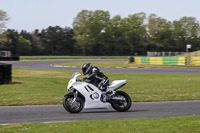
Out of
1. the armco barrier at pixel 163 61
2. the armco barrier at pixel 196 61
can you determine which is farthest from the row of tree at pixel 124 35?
the armco barrier at pixel 196 61

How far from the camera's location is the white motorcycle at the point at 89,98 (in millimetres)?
10102

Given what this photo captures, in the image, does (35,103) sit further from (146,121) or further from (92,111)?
(146,121)

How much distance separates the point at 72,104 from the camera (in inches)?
400

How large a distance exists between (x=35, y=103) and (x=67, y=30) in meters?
113

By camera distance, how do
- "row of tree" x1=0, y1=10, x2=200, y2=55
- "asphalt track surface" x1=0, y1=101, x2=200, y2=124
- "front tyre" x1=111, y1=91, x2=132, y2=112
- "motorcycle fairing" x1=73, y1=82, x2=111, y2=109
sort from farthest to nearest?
"row of tree" x1=0, y1=10, x2=200, y2=55 < "front tyre" x1=111, y1=91, x2=132, y2=112 < "motorcycle fairing" x1=73, y1=82, x2=111, y2=109 < "asphalt track surface" x1=0, y1=101, x2=200, y2=124

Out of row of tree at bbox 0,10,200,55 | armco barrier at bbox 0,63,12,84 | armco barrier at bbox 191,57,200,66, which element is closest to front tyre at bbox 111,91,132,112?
armco barrier at bbox 0,63,12,84

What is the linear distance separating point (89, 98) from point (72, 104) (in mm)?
554

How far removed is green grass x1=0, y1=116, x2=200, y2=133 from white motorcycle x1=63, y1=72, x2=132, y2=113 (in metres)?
2.07

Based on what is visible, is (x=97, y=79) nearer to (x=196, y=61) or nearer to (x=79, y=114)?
(x=79, y=114)

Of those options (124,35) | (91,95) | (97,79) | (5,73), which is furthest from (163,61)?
(124,35)

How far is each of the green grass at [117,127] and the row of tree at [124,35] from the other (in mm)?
92776

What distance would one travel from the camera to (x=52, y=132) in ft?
22.4

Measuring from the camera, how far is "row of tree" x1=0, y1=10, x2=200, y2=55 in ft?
340

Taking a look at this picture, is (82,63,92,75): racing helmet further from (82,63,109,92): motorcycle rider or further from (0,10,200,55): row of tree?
(0,10,200,55): row of tree
